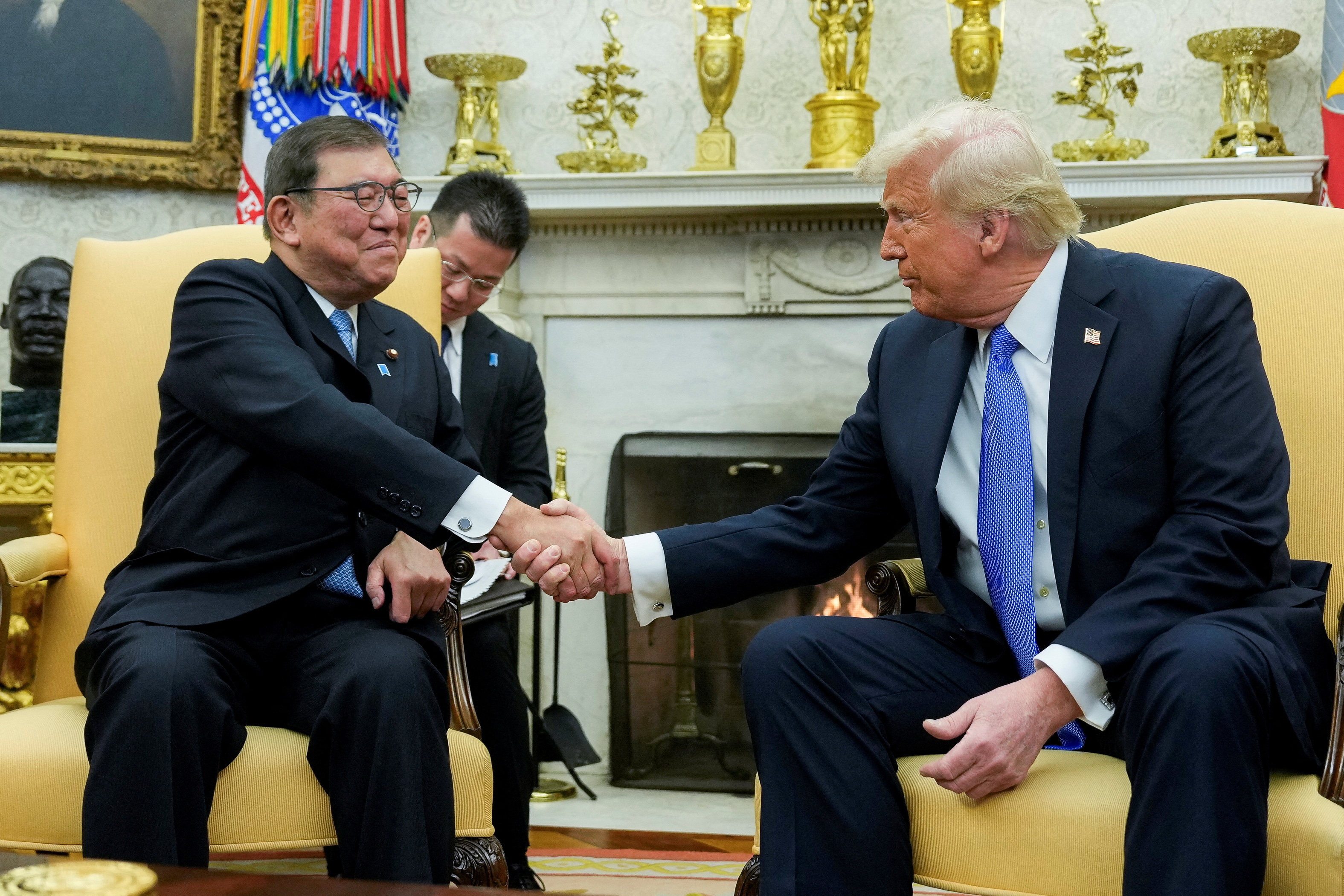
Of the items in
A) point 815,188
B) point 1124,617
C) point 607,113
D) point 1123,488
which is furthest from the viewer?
point 607,113

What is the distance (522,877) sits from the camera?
2611 mm

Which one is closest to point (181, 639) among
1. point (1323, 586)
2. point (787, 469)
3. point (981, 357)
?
point (981, 357)

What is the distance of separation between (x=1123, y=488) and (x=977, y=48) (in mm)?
2162

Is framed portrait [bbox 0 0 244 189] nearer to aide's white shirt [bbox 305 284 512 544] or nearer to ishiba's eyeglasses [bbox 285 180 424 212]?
ishiba's eyeglasses [bbox 285 180 424 212]

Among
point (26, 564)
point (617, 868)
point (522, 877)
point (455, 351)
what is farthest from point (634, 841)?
point (26, 564)

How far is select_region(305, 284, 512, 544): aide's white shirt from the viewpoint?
1.90m

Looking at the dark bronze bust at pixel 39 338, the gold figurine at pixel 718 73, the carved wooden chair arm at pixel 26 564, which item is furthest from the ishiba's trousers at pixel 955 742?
the dark bronze bust at pixel 39 338

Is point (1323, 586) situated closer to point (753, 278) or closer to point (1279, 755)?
point (1279, 755)

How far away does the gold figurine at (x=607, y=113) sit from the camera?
3.72m

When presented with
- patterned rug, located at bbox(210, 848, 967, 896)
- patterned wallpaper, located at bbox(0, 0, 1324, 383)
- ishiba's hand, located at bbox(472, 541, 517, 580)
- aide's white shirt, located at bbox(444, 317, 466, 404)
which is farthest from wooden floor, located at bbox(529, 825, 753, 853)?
patterned wallpaper, located at bbox(0, 0, 1324, 383)

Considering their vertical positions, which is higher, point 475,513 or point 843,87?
point 843,87

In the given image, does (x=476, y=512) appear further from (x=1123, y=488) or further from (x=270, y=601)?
(x=1123, y=488)

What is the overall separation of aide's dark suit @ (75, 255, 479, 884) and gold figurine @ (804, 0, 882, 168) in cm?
186

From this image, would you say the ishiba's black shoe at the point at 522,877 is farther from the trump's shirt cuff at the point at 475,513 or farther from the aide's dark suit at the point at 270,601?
the trump's shirt cuff at the point at 475,513
